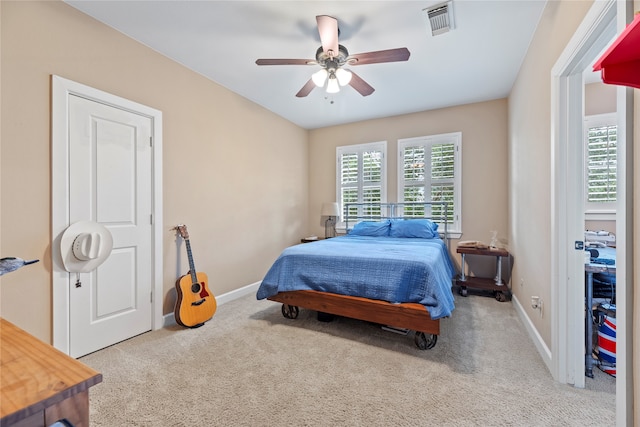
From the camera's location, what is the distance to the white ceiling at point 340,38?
2.10 meters

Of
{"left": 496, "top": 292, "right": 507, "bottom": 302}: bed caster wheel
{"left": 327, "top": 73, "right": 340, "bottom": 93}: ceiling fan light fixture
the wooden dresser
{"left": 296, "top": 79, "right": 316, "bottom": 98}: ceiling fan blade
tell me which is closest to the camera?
the wooden dresser

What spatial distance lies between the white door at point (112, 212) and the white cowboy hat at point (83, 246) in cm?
8

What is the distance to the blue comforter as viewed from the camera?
86.3 inches

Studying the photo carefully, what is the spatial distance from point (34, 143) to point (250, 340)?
2159 mm

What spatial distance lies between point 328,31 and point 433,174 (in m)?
2.92

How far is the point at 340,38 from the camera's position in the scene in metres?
2.46

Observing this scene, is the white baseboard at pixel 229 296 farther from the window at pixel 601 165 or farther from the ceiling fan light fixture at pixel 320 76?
the window at pixel 601 165

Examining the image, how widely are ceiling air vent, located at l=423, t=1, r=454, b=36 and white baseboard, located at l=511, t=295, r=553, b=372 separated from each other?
2607mm

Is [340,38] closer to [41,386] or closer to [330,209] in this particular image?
[330,209]

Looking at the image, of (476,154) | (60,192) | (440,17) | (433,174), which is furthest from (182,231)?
(476,154)

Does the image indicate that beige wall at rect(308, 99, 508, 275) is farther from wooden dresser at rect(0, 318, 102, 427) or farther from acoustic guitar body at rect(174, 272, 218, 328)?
wooden dresser at rect(0, 318, 102, 427)

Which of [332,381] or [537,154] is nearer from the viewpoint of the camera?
[332,381]

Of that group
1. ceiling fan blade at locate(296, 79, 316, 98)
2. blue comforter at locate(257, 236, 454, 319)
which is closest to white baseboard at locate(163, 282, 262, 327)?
blue comforter at locate(257, 236, 454, 319)

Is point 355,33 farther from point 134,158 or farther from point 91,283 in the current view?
point 91,283
